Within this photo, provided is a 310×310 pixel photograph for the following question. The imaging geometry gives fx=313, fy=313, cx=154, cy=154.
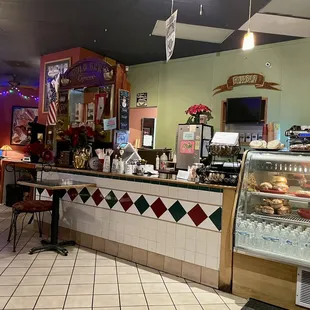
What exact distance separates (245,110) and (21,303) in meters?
4.89

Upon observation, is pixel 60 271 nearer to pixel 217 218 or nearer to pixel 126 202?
pixel 126 202

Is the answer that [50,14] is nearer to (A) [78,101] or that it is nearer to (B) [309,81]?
(A) [78,101]

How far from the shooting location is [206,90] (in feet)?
22.0

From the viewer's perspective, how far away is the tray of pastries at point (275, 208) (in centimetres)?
284

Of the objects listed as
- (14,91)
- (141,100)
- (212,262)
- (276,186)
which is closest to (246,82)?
(141,100)

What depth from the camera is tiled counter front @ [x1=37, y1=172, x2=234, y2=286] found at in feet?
10.2

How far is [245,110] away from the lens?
19.6 ft

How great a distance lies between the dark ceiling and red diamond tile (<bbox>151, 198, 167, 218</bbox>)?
8.98ft

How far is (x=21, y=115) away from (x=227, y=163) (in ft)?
27.0

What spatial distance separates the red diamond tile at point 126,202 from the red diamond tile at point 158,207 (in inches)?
13.1

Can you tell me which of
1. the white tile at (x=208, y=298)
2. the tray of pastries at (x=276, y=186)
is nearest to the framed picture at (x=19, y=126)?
the white tile at (x=208, y=298)

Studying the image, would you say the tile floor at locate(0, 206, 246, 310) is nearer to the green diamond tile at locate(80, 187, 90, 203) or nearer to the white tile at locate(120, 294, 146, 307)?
the white tile at locate(120, 294, 146, 307)

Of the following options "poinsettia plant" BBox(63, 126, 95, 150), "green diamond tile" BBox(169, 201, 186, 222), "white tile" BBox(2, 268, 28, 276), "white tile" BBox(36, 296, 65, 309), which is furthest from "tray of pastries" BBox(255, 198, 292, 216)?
"poinsettia plant" BBox(63, 126, 95, 150)

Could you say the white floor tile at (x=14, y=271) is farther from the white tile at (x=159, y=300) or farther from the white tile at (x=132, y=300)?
the white tile at (x=159, y=300)
